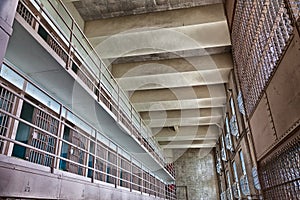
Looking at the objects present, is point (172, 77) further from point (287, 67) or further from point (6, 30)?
point (6, 30)

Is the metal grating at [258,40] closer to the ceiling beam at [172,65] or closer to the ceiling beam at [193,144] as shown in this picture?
the ceiling beam at [172,65]

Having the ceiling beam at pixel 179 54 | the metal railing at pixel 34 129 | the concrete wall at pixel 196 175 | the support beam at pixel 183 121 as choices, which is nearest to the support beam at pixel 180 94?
the ceiling beam at pixel 179 54

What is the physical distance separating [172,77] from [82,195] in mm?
6128

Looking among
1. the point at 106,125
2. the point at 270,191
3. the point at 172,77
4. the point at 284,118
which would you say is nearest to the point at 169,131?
the point at 172,77

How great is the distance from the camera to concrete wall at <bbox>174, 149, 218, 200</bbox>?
1705cm

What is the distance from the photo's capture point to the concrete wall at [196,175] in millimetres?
17047

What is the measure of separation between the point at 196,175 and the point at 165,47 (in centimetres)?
1292

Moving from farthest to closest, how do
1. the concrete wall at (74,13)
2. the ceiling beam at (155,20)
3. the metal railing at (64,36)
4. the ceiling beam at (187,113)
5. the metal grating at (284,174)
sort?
the ceiling beam at (187,113) < the ceiling beam at (155,20) < the concrete wall at (74,13) < the metal railing at (64,36) < the metal grating at (284,174)

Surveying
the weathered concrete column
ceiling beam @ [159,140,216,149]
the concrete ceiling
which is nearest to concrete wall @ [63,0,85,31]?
the concrete ceiling

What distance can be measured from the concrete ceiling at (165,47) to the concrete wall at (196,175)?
6727 millimetres

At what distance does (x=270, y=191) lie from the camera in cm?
434

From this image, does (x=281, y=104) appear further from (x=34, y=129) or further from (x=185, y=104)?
(x=185, y=104)

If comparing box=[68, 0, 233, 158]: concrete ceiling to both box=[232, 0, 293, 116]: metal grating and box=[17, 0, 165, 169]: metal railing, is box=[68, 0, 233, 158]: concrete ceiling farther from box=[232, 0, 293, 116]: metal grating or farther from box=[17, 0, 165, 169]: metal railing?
box=[232, 0, 293, 116]: metal grating

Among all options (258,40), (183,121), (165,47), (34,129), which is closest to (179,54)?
(165,47)
